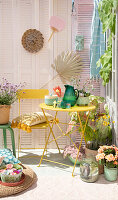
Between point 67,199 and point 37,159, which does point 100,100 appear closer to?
point 37,159

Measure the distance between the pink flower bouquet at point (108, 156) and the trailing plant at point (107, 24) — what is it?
3.28 ft

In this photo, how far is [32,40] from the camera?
3.64 meters

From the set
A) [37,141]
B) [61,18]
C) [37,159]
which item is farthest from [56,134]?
[61,18]

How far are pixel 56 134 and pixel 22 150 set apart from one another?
608mm

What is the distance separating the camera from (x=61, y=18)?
3.64 meters

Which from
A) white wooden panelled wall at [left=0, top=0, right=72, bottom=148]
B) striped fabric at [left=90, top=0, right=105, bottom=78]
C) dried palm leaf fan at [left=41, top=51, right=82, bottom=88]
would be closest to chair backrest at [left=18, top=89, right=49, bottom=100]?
white wooden panelled wall at [left=0, top=0, right=72, bottom=148]

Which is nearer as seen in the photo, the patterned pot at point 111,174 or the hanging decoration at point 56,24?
the patterned pot at point 111,174

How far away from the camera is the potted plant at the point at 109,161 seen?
2.64 metres

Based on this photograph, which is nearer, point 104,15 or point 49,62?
point 104,15

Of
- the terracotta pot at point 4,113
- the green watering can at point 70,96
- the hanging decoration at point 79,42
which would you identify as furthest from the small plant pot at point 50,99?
the hanging decoration at point 79,42

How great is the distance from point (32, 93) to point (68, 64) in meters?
0.73

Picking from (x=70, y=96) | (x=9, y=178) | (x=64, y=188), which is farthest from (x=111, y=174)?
(x=9, y=178)

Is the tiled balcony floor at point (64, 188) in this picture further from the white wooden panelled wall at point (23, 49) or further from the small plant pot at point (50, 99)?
the white wooden panelled wall at point (23, 49)

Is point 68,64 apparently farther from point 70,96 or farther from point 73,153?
Answer: point 73,153
